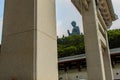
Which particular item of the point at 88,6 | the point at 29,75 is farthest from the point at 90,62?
the point at 29,75

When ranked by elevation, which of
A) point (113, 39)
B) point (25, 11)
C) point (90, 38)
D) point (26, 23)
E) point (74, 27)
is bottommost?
point (26, 23)

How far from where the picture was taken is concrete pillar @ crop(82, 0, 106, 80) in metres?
5.25

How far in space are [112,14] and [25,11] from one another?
859 centimetres

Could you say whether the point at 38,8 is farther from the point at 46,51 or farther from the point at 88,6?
the point at 88,6

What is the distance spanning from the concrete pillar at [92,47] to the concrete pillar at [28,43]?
11.0 ft

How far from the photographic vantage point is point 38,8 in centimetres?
203

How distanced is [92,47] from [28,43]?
12.8 feet

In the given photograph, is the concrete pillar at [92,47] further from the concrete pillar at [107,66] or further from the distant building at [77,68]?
the distant building at [77,68]

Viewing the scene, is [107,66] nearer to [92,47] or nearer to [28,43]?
[92,47]

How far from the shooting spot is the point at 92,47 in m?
5.54

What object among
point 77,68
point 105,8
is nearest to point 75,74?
point 77,68

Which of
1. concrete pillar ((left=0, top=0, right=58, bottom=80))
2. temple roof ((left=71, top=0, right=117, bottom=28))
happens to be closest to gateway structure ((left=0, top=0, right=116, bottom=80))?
concrete pillar ((left=0, top=0, right=58, bottom=80))

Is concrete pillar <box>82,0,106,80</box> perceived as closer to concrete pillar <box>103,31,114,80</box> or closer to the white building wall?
concrete pillar <box>103,31,114,80</box>

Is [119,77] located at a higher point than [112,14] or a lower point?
lower
